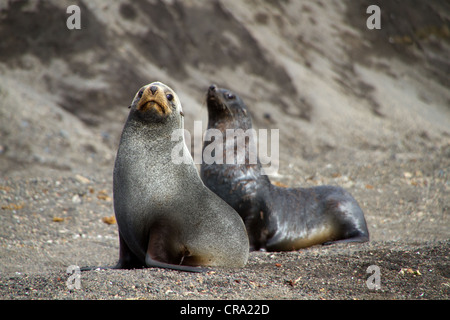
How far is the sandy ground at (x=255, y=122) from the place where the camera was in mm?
3770

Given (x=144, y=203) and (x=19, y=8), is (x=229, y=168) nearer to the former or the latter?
(x=144, y=203)

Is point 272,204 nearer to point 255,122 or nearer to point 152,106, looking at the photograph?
point 152,106

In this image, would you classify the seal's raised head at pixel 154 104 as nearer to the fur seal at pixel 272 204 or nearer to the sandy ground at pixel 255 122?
the sandy ground at pixel 255 122

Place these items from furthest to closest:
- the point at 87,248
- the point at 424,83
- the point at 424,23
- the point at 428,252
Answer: the point at 424,23, the point at 424,83, the point at 87,248, the point at 428,252

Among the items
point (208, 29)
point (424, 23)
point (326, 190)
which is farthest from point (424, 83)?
point (326, 190)

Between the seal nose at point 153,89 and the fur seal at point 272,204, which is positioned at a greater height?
the seal nose at point 153,89

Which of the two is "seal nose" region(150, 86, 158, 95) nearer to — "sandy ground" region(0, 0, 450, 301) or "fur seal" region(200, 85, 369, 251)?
"sandy ground" region(0, 0, 450, 301)

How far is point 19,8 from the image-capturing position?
34.8ft

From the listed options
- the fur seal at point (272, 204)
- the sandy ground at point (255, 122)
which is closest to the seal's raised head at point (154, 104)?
the sandy ground at point (255, 122)

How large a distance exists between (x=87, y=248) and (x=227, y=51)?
308 inches

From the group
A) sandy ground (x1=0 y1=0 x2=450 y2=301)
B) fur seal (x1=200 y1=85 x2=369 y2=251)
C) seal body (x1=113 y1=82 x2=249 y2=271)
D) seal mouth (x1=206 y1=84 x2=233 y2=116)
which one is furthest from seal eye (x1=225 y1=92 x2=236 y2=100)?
sandy ground (x1=0 y1=0 x2=450 y2=301)

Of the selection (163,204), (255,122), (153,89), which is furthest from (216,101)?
(255,122)

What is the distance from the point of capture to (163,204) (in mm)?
4023

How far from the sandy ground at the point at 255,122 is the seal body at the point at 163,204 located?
0.31 meters
